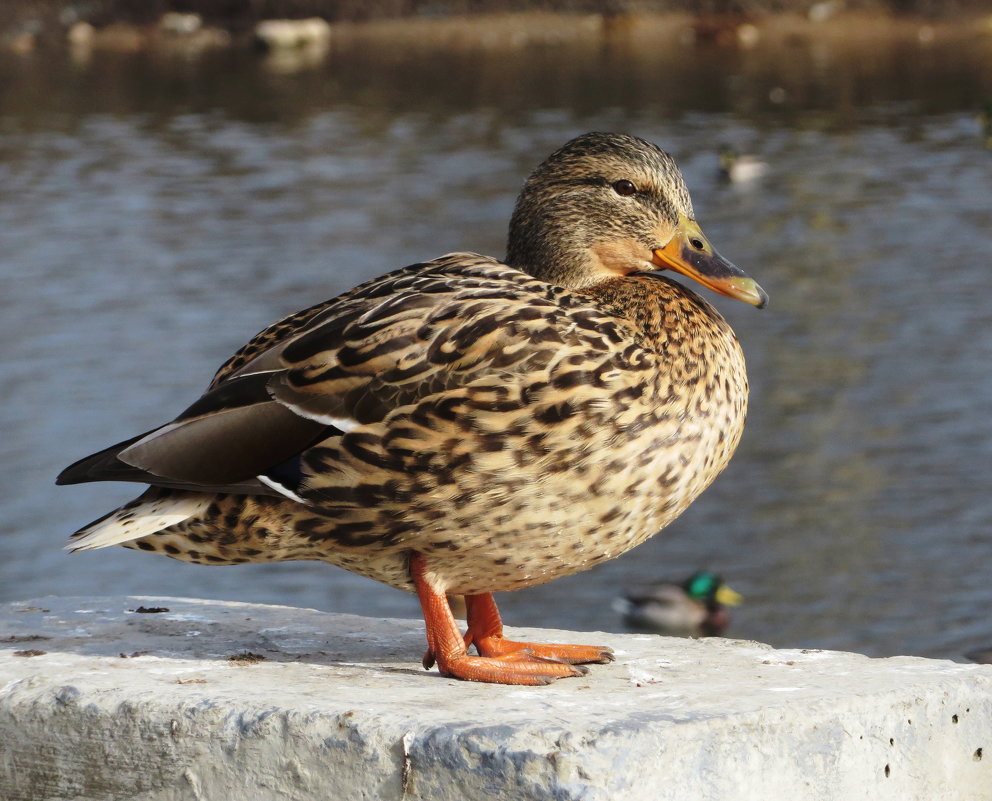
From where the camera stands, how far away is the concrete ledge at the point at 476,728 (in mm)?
3477

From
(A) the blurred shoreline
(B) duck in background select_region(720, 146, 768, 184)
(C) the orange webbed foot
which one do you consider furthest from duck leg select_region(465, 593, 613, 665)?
(A) the blurred shoreline

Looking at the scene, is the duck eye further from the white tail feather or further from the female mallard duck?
the white tail feather

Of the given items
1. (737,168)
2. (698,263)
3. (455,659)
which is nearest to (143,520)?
(455,659)

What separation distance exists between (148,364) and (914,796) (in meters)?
15.3

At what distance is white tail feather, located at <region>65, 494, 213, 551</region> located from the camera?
13.3ft

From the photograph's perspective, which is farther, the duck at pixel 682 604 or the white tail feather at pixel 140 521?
the duck at pixel 682 604

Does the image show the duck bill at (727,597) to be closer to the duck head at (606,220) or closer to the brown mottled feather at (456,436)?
the duck head at (606,220)

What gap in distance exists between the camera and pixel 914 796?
3869 mm

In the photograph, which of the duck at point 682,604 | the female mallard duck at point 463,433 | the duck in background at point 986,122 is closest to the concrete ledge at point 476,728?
the female mallard duck at point 463,433

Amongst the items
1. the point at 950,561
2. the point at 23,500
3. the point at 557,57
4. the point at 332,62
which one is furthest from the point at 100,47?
the point at 950,561

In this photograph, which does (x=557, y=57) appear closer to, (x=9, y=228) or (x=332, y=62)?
(x=332, y=62)

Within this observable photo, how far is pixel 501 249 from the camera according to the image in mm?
20516

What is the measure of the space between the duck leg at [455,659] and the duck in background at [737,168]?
2225cm

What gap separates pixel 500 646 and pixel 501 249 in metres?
16.3
